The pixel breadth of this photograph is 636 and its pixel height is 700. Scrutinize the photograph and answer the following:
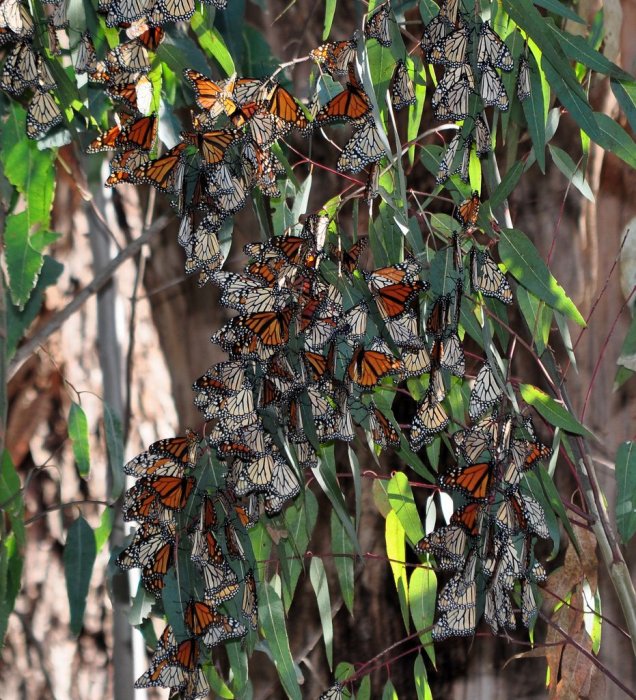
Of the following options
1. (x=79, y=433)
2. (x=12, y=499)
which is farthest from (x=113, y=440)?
(x=12, y=499)

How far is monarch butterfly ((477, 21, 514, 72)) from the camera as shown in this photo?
837 mm

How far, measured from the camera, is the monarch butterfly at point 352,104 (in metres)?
0.85

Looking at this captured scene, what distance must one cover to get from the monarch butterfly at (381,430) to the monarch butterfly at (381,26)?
1.09 ft

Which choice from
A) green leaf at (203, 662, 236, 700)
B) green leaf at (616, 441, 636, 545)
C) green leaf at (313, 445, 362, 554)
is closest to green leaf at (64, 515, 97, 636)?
green leaf at (203, 662, 236, 700)

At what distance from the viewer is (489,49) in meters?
0.84

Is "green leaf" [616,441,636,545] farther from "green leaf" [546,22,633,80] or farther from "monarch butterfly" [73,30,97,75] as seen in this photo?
"monarch butterfly" [73,30,97,75]

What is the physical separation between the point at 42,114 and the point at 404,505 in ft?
1.95

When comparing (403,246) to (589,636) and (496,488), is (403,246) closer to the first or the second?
(496,488)

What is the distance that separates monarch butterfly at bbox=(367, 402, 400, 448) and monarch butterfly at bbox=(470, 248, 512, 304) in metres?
0.15

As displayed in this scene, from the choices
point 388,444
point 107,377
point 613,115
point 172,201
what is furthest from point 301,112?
point 107,377

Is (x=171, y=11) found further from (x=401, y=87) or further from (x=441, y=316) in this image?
(x=441, y=316)

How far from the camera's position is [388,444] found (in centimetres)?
92

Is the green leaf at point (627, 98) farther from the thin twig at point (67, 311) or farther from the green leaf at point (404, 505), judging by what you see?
the thin twig at point (67, 311)

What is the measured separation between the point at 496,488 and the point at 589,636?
17.5 inches
